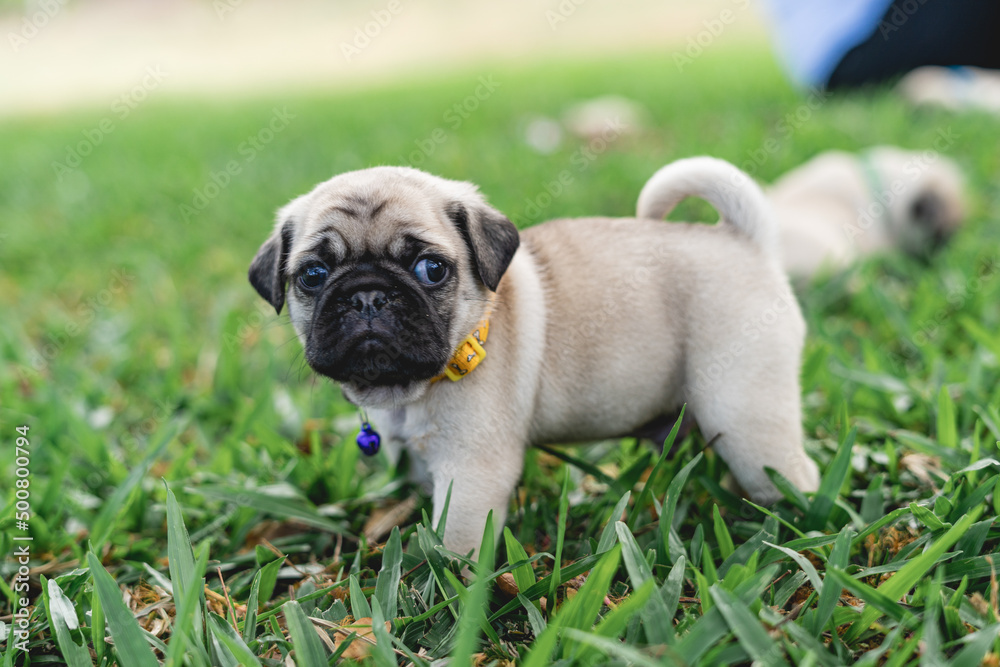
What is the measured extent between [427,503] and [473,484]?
23.6 inches

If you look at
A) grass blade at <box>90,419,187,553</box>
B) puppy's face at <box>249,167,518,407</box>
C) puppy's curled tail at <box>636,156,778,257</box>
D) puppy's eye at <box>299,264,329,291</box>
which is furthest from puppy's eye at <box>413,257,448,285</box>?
grass blade at <box>90,419,187,553</box>

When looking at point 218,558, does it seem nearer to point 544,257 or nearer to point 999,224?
point 544,257

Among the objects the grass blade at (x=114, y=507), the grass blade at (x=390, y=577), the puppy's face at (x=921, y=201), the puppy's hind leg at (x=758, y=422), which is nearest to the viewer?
the grass blade at (x=390, y=577)

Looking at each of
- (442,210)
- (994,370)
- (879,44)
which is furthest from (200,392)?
(879,44)

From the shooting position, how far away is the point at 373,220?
2588 millimetres

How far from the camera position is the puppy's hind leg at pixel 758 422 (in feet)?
9.14

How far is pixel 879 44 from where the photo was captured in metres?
9.97

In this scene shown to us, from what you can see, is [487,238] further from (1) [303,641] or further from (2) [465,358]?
(1) [303,641]

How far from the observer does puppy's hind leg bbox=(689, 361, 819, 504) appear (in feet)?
9.14

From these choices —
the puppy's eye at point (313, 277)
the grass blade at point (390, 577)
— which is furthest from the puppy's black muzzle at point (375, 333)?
the grass blade at point (390, 577)

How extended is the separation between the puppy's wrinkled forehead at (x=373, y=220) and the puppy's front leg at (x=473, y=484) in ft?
2.48

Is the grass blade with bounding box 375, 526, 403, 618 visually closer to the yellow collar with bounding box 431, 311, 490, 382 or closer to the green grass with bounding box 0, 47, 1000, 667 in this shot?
the green grass with bounding box 0, 47, 1000, 667

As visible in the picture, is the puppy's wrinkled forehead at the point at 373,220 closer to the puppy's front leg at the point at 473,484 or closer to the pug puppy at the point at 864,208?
the puppy's front leg at the point at 473,484

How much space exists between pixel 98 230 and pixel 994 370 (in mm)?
7511
